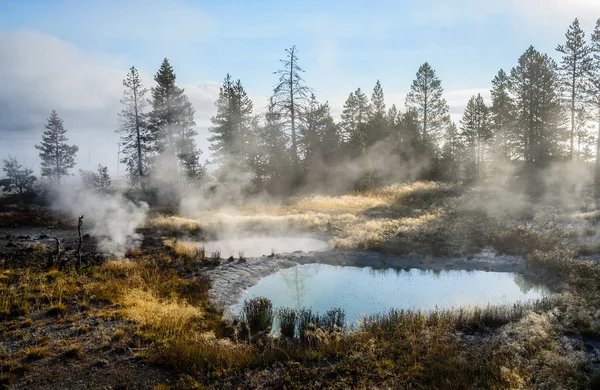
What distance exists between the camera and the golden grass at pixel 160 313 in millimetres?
10367

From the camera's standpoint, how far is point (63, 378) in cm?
794

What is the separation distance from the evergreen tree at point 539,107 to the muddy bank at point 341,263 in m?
27.1

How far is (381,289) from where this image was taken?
1468cm

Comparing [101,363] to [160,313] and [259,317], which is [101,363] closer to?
[160,313]

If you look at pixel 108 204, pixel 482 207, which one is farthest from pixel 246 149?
pixel 482 207

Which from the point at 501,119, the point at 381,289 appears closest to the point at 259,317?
the point at 381,289

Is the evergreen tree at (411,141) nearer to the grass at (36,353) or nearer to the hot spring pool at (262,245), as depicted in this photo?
the hot spring pool at (262,245)

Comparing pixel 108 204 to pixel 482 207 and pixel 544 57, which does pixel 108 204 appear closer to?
pixel 482 207

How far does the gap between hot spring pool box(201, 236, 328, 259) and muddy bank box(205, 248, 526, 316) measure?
1.22m

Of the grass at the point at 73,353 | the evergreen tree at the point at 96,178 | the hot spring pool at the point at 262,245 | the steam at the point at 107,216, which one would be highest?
the evergreen tree at the point at 96,178

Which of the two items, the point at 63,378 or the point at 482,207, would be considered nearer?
the point at 63,378

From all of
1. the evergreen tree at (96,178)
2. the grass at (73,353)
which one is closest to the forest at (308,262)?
Answer: the grass at (73,353)

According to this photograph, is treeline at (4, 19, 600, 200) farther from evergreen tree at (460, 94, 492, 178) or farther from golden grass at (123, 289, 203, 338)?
golden grass at (123, 289, 203, 338)

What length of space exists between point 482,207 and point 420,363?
22381 millimetres
